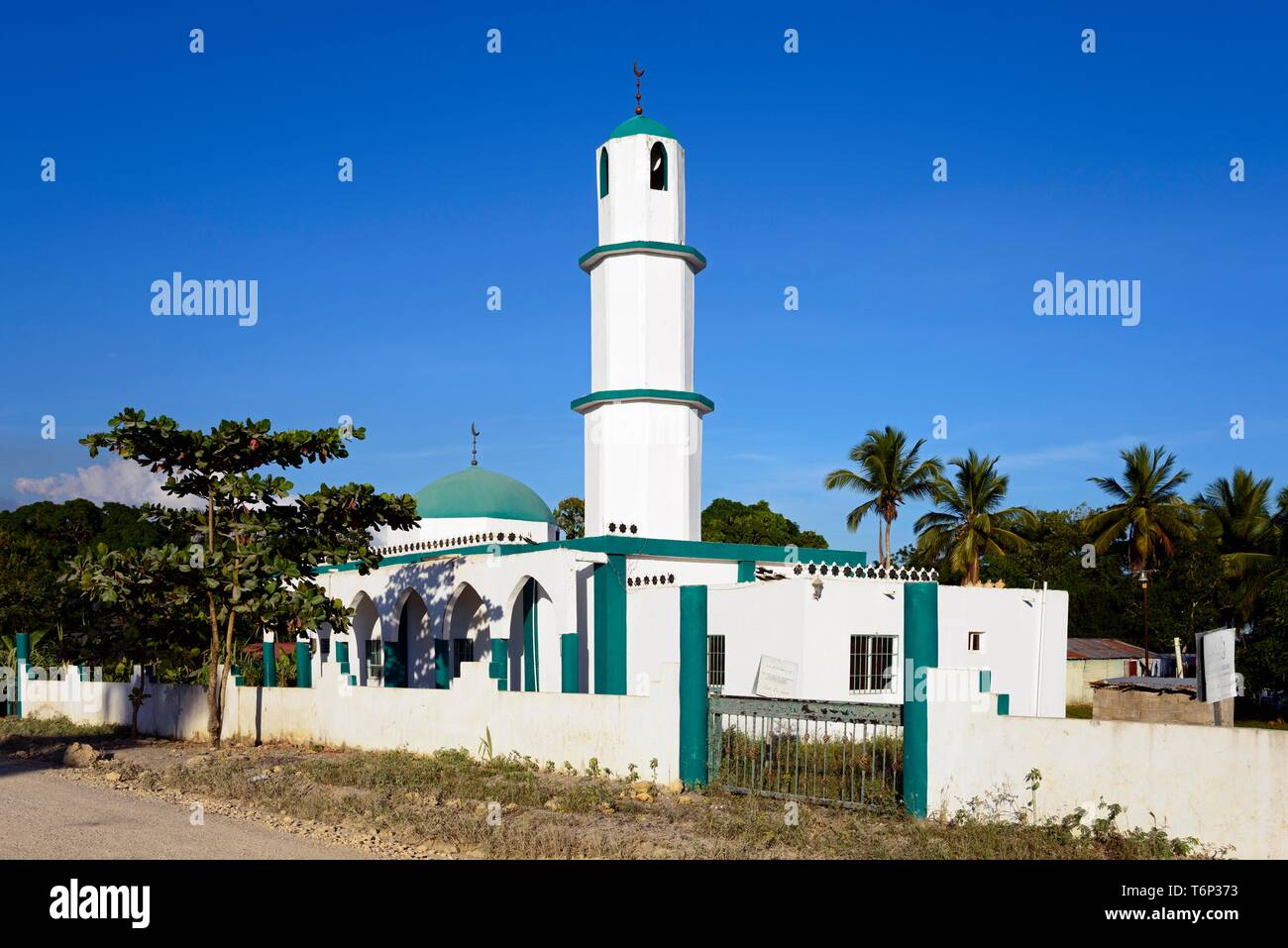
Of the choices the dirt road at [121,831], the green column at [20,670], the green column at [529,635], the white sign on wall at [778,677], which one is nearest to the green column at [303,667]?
the green column at [529,635]

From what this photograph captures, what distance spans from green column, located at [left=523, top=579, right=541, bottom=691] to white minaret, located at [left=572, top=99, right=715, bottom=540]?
207 centimetres

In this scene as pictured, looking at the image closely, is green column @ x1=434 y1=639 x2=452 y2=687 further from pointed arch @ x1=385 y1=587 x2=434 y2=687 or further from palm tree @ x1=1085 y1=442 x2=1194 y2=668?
palm tree @ x1=1085 y1=442 x2=1194 y2=668

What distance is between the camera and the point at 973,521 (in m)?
42.9

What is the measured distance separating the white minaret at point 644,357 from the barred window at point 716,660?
414 centimetres

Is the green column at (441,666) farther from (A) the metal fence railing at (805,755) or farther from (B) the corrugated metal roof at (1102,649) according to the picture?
(B) the corrugated metal roof at (1102,649)

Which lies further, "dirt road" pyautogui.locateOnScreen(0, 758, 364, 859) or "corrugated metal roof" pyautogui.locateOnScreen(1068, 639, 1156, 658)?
"corrugated metal roof" pyautogui.locateOnScreen(1068, 639, 1156, 658)

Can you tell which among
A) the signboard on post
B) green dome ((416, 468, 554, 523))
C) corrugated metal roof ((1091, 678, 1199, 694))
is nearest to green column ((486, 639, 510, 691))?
green dome ((416, 468, 554, 523))

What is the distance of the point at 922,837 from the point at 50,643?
2793 cm

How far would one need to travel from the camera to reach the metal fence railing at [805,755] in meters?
12.5

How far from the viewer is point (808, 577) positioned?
18812mm

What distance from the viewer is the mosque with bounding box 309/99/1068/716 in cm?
1972
